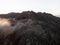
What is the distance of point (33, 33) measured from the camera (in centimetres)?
1352

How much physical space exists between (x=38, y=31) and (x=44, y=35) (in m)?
0.53

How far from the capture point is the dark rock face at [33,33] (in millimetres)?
13250

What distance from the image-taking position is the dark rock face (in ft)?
43.5

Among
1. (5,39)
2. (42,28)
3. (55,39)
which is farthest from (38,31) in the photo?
(5,39)

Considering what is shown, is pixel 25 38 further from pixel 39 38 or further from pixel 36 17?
pixel 36 17

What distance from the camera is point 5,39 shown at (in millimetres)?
13734

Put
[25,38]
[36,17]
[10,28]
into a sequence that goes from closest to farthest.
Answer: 1. [25,38]
2. [10,28]
3. [36,17]

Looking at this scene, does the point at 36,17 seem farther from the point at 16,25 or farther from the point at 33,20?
the point at 16,25

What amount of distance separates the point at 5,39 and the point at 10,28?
906 millimetres

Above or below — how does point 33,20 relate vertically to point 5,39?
above

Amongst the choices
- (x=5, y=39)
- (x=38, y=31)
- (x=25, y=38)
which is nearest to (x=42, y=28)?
(x=38, y=31)

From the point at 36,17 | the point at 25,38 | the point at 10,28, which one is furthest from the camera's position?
the point at 36,17

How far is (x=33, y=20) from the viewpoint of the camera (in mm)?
14828

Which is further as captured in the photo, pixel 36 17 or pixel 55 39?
pixel 36 17
